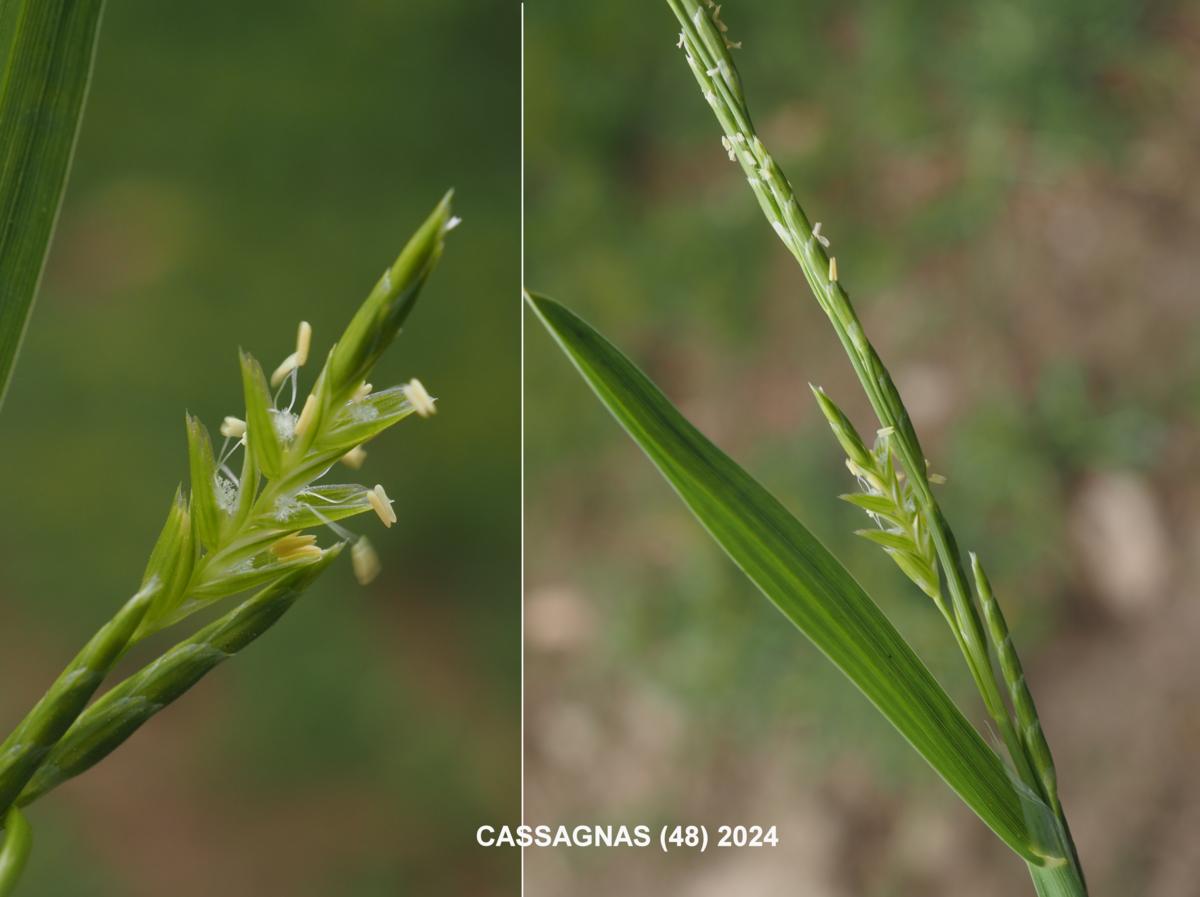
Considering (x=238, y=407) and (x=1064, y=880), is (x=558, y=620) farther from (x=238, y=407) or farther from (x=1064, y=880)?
(x=1064, y=880)

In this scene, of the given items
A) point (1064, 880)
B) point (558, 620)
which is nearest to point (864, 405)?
point (558, 620)

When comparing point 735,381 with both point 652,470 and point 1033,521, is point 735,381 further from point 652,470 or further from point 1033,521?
point 1033,521

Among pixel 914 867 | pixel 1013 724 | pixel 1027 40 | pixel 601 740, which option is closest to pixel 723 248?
pixel 1027 40

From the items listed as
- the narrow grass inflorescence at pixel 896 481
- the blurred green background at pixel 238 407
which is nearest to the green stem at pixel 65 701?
the narrow grass inflorescence at pixel 896 481

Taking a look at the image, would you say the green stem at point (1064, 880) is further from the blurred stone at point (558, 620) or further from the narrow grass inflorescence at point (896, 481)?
the blurred stone at point (558, 620)

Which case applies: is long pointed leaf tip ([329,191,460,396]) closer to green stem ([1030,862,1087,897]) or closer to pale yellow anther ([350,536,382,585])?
pale yellow anther ([350,536,382,585])

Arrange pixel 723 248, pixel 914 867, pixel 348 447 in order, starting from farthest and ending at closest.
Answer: pixel 723 248, pixel 914 867, pixel 348 447

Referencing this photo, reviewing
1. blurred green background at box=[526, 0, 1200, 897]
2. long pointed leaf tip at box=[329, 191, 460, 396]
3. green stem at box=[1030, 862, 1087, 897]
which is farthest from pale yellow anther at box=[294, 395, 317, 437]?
blurred green background at box=[526, 0, 1200, 897]
